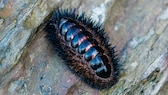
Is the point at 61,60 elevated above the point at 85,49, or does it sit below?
below

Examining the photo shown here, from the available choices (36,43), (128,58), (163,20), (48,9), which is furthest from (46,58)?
(163,20)

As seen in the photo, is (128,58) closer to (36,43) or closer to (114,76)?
(114,76)

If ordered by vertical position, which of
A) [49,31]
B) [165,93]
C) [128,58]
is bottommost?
[165,93]

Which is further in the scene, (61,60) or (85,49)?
(61,60)
